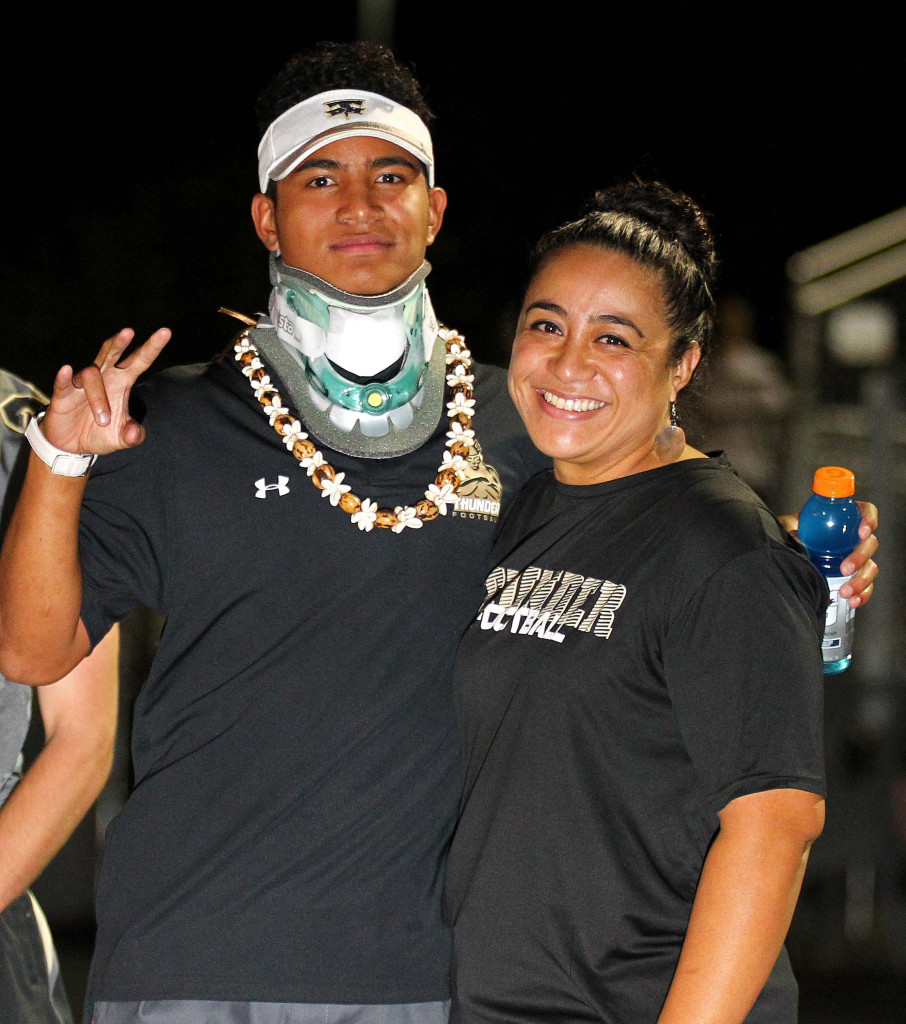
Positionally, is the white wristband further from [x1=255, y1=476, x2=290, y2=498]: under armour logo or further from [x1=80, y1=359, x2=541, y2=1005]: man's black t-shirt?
[x1=255, y1=476, x2=290, y2=498]: under armour logo

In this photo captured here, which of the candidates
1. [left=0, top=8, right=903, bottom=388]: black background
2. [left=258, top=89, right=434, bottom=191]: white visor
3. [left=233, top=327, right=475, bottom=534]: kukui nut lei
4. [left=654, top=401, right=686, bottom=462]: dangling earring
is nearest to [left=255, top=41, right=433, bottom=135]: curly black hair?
[left=258, top=89, right=434, bottom=191]: white visor

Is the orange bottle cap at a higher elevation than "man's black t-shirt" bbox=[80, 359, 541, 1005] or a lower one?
higher

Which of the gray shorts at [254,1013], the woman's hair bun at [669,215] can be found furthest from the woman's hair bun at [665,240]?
the gray shorts at [254,1013]

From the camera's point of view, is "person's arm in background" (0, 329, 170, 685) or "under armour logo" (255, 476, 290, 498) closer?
"person's arm in background" (0, 329, 170, 685)

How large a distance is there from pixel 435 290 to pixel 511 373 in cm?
830

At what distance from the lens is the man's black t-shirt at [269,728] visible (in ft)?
7.47

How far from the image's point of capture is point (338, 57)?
2.77m

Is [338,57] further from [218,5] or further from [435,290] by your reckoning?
[218,5]

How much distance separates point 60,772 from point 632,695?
1.20 m

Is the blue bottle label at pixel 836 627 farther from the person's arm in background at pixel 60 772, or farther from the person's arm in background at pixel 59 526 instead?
the person's arm in background at pixel 60 772

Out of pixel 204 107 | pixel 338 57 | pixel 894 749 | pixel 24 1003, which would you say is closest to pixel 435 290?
pixel 204 107

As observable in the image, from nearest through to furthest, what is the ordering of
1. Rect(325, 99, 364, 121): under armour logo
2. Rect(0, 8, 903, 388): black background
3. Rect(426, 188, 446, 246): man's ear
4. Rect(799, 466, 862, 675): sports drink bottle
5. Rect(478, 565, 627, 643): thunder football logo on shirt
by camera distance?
1. Rect(478, 565, 627, 643): thunder football logo on shirt
2. Rect(799, 466, 862, 675): sports drink bottle
3. Rect(325, 99, 364, 121): under armour logo
4. Rect(426, 188, 446, 246): man's ear
5. Rect(0, 8, 903, 388): black background

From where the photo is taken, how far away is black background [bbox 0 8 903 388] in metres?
9.30

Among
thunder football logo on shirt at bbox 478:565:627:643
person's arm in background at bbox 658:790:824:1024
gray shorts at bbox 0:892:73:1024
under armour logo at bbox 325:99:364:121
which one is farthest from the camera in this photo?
under armour logo at bbox 325:99:364:121
